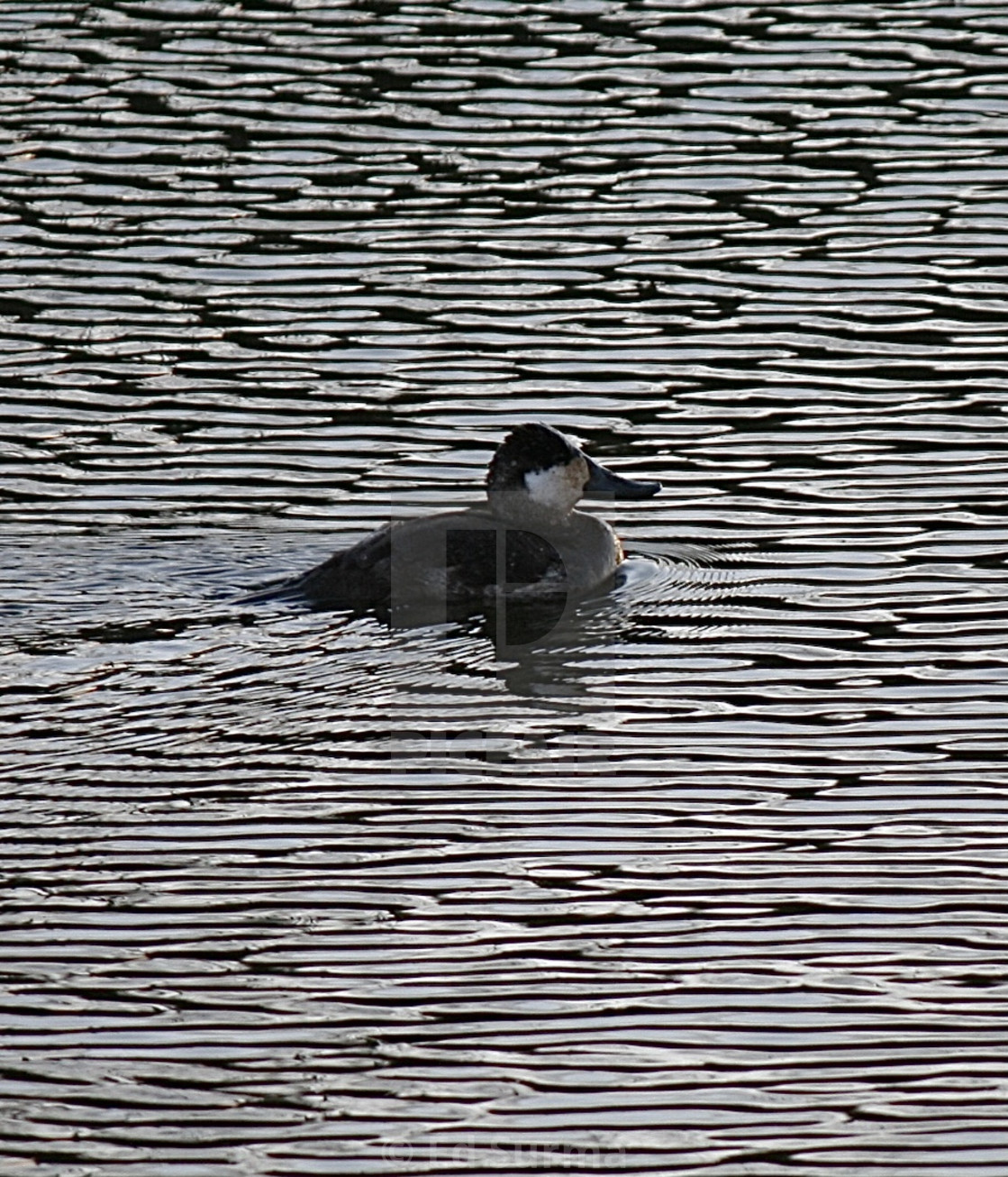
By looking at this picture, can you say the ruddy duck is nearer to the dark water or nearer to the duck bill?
the duck bill

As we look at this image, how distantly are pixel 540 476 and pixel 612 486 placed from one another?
0.35 meters

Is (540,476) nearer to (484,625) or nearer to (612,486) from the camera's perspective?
(612,486)

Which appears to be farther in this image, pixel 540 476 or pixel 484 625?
pixel 540 476

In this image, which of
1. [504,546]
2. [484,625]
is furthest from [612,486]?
[484,625]

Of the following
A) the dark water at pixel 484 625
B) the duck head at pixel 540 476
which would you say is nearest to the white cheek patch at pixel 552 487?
the duck head at pixel 540 476

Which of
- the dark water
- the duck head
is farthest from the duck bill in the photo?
the dark water

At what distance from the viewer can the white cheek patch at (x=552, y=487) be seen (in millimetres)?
10742

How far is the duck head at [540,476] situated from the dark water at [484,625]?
398 mm

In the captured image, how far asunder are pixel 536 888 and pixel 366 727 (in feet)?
5.11

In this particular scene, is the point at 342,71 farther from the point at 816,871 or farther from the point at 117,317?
the point at 816,871

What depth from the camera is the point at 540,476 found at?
423 inches

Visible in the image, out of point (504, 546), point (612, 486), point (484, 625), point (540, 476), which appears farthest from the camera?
Answer: point (612, 486)

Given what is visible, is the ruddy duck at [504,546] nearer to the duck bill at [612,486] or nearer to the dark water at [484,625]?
the duck bill at [612,486]

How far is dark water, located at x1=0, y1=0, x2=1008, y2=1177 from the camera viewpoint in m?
6.28
